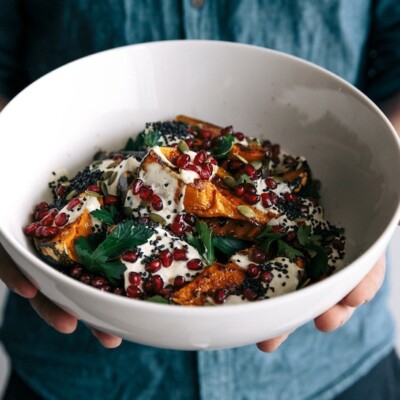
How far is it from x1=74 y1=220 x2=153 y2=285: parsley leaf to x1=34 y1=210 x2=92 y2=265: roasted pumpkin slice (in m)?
0.02

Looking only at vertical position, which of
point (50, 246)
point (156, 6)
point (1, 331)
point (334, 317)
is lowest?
point (1, 331)

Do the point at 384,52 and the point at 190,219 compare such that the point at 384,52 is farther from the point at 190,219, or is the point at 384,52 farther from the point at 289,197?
the point at 190,219

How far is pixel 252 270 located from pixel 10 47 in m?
0.89

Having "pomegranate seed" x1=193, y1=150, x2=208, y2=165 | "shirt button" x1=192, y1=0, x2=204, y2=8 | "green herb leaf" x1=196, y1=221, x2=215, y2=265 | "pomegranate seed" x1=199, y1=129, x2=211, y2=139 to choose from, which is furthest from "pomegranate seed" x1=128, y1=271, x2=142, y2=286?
"shirt button" x1=192, y1=0, x2=204, y2=8

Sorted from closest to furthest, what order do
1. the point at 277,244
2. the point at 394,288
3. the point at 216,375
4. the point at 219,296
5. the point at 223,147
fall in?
the point at 219,296 < the point at 277,244 < the point at 223,147 < the point at 216,375 < the point at 394,288

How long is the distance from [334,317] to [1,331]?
0.97 m

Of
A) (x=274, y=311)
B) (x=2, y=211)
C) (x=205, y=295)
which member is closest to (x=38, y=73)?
(x=2, y=211)

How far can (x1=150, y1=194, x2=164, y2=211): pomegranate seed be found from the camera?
3.07 feet

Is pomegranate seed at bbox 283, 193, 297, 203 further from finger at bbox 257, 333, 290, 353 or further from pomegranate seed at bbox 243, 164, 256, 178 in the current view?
finger at bbox 257, 333, 290, 353

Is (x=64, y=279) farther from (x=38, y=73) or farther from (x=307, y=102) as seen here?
(x=38, y=73)

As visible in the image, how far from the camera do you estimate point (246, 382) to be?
139 cm

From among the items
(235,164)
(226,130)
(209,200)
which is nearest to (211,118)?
(226,130)

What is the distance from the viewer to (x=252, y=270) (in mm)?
885

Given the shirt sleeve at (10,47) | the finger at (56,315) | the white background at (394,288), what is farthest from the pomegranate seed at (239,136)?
the white background at (394,288)
